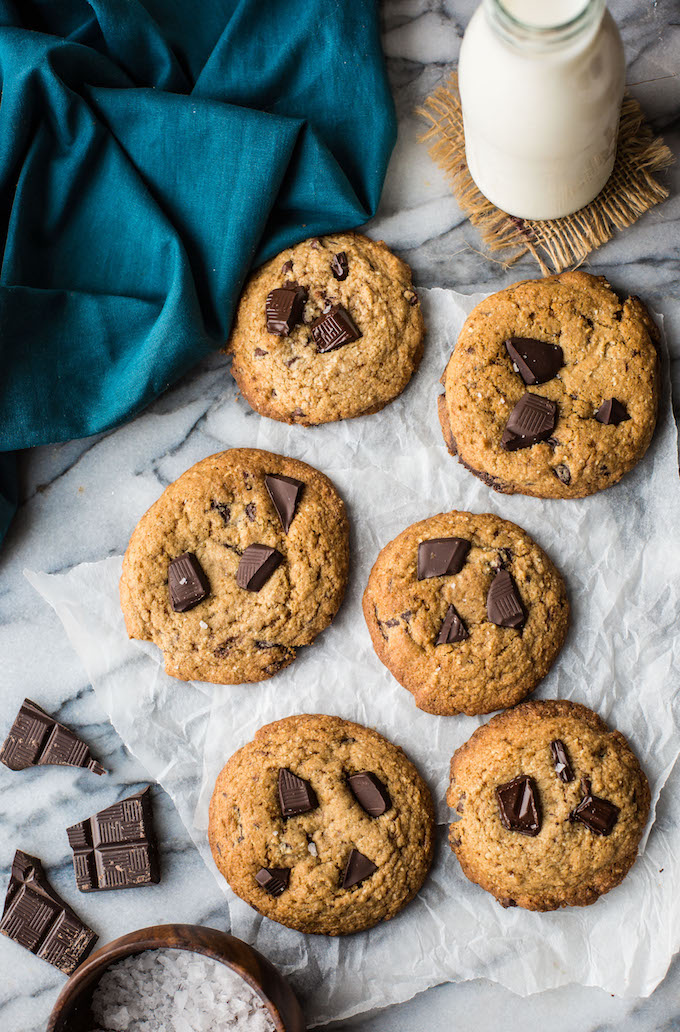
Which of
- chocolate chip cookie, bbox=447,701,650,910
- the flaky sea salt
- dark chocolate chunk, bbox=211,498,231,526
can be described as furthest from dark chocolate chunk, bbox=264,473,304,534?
the flaky sea salt

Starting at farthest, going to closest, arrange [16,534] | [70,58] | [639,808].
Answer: [16,534]
[70,58]
[639,808]

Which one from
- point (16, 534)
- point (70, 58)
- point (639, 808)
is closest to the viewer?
point (639, 808)

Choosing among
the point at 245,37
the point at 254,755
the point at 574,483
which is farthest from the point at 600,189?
the point at 254,755

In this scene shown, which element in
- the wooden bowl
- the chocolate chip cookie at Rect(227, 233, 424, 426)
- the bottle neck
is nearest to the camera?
the bottle neck

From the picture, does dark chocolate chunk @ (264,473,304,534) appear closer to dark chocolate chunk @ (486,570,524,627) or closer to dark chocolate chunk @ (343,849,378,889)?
dark chocolate chunk @ (486,570,524,627)

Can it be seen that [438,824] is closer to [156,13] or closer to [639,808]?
[639,808]

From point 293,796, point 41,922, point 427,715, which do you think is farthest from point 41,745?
point 427,715

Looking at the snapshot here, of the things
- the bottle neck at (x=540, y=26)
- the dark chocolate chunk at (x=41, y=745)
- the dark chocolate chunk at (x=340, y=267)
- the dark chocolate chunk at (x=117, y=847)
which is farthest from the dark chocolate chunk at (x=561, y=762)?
the bottle neck at (x=540, y=26)

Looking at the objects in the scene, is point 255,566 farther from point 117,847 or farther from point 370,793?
point 117,847
